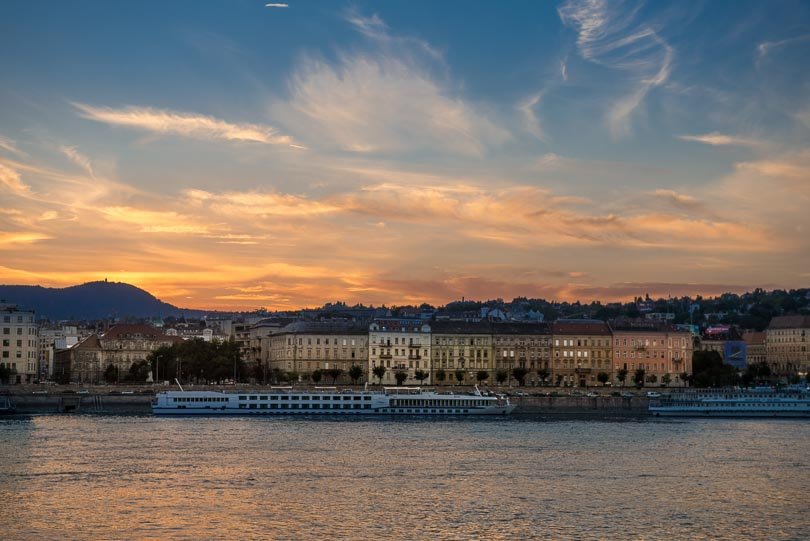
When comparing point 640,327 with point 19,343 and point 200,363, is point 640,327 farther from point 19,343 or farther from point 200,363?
point 19,343

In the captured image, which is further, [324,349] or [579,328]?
[579,328]

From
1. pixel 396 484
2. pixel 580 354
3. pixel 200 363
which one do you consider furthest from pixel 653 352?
pixel 396 484

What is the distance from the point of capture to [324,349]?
139250 millimetres

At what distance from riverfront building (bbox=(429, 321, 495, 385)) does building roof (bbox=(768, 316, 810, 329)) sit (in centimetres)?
6139

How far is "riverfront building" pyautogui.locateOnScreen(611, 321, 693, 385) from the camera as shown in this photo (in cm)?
14450

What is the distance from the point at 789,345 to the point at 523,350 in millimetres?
58253

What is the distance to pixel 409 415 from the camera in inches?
3986

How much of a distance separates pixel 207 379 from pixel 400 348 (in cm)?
2277

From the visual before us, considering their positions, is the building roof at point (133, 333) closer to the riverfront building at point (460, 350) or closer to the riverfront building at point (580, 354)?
the riverfront building at point (460, 350)

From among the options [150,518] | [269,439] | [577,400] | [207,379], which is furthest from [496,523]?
[207,379]

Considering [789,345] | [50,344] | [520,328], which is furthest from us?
[789,345]

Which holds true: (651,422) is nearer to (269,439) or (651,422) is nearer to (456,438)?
(456,438)

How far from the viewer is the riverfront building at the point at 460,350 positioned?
141250 mm

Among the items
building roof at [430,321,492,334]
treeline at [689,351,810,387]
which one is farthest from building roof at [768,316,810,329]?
building roof at [430,321,492,334]
